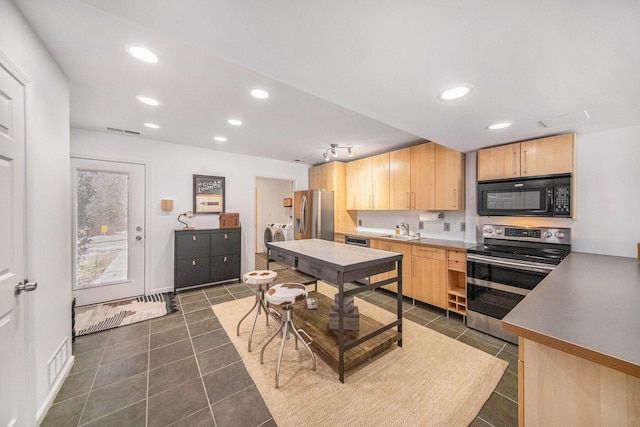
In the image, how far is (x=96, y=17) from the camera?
1286 millimetres

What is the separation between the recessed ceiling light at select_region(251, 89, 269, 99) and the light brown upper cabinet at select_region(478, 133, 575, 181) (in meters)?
2.72

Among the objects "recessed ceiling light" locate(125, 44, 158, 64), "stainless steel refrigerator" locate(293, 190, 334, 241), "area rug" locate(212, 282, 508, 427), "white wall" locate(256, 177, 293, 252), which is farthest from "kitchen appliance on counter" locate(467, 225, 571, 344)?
"white wall" locate(256, 177, 293, 252)

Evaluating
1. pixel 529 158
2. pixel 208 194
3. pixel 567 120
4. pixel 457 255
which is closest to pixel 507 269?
pixel 457 255

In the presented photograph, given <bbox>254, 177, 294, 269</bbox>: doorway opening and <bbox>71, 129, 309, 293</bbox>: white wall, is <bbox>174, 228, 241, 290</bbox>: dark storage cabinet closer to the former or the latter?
<bbox>71, 129, 309, 293</bbox>: white wall

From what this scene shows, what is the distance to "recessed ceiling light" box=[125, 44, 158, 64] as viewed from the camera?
4.95 feet

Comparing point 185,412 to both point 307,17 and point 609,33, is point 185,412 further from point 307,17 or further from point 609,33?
point 609,33

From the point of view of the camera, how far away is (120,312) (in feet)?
9.82

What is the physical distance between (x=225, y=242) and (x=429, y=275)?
3320mm

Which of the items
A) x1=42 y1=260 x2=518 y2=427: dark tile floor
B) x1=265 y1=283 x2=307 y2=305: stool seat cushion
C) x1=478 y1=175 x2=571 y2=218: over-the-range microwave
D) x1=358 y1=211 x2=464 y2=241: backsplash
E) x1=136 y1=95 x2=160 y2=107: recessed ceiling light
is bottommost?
x1=42 y1=260 x2=518 y2=427: dark tile floor

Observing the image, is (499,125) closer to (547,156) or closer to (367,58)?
(547,156)

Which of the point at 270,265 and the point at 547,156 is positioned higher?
the point at 547,156

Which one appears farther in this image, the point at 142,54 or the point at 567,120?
the point at 567,120

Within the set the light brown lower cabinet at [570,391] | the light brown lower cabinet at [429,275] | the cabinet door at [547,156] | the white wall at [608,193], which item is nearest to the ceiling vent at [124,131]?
the light brown lower cabinet at [429,275]

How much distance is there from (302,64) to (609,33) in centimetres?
153
